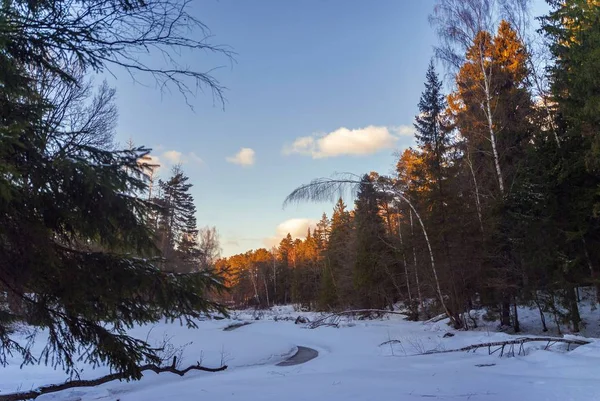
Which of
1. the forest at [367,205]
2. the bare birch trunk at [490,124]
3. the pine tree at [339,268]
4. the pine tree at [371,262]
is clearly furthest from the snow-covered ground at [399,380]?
the pine tree at [339,268]

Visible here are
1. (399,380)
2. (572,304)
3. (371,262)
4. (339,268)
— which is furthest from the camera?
(339,268)

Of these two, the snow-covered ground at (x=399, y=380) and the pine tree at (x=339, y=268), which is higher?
the pine tree at (x=339, y=268)

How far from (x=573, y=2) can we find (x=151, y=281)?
12387 mm

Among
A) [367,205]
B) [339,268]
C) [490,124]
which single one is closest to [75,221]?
[490,124]

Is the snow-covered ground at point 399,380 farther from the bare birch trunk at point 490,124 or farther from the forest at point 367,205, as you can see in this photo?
the bare birch trunk at point 490,124

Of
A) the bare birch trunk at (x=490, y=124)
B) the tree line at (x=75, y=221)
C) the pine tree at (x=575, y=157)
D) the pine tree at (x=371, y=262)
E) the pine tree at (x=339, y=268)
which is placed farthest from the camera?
the pine tree at (x=339, y=268)

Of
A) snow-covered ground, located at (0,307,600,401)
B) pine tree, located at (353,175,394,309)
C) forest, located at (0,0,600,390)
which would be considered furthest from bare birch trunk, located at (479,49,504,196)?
pine tree, located at (353,175,394,309)

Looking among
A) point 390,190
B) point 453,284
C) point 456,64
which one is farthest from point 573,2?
point 453,284

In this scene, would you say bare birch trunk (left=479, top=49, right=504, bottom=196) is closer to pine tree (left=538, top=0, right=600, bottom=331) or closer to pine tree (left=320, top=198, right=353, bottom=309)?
pine tree (left=538, top=0, right=600, bottom=331)

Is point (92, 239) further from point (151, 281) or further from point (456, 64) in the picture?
point (456, 64)

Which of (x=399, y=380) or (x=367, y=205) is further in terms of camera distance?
(x=367, y=205)

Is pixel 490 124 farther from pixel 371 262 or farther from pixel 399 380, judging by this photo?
pixel 371 262

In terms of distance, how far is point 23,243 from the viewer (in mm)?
3590

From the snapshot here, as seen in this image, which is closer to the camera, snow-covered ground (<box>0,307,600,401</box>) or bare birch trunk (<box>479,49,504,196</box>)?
snow-covered ground (<box>0,307,600,401</box>)
